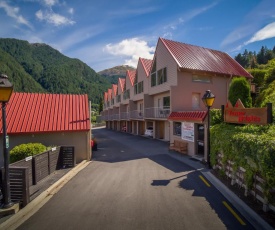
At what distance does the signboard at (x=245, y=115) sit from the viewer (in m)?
9.21

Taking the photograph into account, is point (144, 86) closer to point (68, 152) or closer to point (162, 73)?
point (162, 73)

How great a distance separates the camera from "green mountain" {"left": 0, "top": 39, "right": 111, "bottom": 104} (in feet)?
363

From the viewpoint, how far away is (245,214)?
660cm

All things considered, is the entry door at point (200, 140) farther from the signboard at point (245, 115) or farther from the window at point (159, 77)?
the window at point (159, 77)

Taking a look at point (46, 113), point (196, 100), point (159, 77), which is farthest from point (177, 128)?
point (46, 113)

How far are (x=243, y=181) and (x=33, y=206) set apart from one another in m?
8.50

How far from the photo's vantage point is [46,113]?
15406 mm

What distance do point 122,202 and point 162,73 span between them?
1944 centimetres

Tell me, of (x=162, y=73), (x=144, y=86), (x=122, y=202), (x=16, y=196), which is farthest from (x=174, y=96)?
(x=16, y=196)

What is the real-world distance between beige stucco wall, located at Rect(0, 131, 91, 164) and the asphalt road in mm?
3610

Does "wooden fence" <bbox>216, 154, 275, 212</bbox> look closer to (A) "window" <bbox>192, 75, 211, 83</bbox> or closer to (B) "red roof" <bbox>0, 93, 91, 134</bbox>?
(B) "red roof" <bbox>0, 93, 91, 134</bbox>

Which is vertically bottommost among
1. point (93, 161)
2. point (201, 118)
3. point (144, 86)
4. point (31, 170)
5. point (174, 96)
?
point (93, 161)

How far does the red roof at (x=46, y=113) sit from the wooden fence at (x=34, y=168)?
2212 mm

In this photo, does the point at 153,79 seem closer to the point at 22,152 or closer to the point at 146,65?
the point at 146,65
